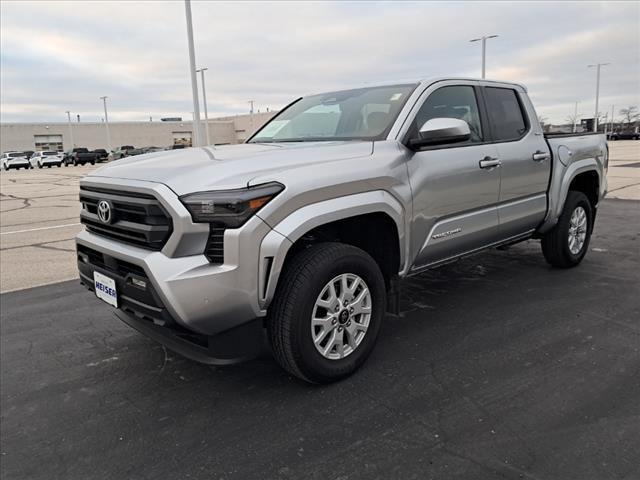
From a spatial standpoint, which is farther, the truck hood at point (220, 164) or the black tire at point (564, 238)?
the black tire at point (564, 238)

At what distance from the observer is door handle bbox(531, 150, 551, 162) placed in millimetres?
4731

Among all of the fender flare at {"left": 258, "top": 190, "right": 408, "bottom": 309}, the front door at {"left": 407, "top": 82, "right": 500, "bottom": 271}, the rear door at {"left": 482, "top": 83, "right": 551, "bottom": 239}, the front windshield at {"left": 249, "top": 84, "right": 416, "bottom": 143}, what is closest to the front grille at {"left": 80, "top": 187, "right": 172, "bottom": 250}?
the fender flare at {"left": 258, "top": 190, "right": 408, "bottom": 309}

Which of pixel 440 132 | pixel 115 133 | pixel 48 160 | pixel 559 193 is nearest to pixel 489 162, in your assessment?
pixel 440 132

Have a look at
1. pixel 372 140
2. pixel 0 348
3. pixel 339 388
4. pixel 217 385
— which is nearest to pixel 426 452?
pixel 339 388

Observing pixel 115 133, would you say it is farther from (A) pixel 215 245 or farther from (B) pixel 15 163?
(A) pixel 215 245

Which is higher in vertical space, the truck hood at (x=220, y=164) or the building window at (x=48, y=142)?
the building window at (x=48, y=142)

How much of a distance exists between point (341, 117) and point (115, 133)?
83.2 metres

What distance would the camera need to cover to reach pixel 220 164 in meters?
2.89

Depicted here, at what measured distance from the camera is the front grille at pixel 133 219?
2.76m

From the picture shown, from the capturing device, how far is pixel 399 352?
3689 millimetres

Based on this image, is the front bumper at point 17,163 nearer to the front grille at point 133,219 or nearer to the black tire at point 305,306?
the front grille at point 133,219

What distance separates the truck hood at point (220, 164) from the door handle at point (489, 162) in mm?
1145

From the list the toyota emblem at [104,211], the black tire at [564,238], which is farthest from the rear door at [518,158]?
the toyota emblem at [104,211]

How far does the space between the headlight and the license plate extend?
80 centimetres
